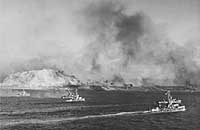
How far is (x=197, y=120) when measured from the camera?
14388 cm

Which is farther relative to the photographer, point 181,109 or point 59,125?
point 181,109

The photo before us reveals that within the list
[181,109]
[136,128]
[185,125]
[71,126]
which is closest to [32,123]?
[71,126]

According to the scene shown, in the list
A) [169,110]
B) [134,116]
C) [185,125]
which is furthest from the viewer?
[169,110]

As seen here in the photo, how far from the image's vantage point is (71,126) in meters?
122

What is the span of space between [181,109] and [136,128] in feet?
250

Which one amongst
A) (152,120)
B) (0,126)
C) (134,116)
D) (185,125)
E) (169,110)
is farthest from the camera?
(169,110)

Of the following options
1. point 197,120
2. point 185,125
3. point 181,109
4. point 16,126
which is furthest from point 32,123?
point 181,109

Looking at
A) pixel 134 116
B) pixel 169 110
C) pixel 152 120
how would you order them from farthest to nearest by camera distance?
pixel 169 110
pixel 134 116
pixel 152 120

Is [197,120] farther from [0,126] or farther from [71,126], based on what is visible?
[0,126]

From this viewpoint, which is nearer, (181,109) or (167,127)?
(167,127)

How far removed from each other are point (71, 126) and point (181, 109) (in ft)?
313

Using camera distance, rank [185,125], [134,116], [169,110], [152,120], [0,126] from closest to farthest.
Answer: [0,126] < [185,125] < [152,120] < [134,116] < [169,110]

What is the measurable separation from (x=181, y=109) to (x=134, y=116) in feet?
166

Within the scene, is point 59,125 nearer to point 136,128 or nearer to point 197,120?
point 136,128
